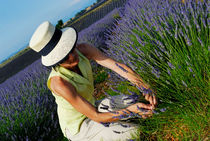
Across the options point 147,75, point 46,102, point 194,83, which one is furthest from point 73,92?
point 46,102

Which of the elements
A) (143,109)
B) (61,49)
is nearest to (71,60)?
(61,49)

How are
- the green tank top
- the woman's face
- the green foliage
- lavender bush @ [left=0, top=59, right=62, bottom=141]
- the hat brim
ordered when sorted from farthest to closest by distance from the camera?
the green foliage
lavender bush @ [left=0, top=59, right=62, bottom=141]
the green tank top
the woman's face
the hat brim

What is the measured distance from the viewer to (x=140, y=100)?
1.65 metres

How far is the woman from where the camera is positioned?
1.66 metres

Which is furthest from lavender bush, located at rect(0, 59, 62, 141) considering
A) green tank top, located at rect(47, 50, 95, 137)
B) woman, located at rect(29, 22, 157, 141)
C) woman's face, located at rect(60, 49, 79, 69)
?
woman's face, located at rect(60, 49, 79, 69)

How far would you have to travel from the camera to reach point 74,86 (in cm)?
186

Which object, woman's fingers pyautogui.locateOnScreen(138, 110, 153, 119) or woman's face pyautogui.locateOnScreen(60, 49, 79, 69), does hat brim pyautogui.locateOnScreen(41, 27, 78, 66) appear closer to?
woman's face pyautogui.locateOnScreen(60, 49, 79, 69)

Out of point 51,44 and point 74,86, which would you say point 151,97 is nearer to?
point 74,86

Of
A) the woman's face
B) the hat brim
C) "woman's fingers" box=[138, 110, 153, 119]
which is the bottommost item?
"woman's fingers" box=[138, 110, 153, 119]

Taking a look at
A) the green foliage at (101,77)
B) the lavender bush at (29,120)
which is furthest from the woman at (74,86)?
the green foliage at (101,77)

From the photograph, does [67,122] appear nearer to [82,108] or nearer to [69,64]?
[82,108]

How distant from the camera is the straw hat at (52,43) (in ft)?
5.46

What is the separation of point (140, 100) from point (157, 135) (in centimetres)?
29

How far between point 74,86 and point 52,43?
0.42 metres
